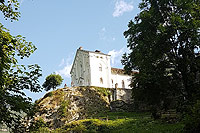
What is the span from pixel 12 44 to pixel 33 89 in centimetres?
184

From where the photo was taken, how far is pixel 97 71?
47656 mm

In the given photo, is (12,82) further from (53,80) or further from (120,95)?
(53,80)

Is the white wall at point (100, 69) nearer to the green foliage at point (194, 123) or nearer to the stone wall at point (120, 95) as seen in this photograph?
the stone wall at point (120, 95)

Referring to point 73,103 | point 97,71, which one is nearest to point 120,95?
point 97,71

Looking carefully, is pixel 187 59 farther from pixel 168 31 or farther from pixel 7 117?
pixel 7 117

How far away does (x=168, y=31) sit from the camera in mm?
20312

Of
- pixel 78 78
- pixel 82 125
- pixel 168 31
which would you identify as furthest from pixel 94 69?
pixel 168 31

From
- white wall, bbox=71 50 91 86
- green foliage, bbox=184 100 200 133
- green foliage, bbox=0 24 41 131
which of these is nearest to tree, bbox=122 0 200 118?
green foliage, bbox=184 100 200 133

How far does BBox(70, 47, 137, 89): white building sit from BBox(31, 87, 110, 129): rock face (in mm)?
5728

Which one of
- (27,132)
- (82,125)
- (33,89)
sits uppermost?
(33,89)

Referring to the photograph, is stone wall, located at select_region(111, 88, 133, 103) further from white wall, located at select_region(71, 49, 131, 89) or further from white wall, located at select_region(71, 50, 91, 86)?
white wall, located at select_region(71, 50, 91, 86)

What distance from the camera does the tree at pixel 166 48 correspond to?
771 inches

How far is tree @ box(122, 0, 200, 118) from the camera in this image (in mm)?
19594

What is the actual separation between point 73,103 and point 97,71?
12.2 metres
